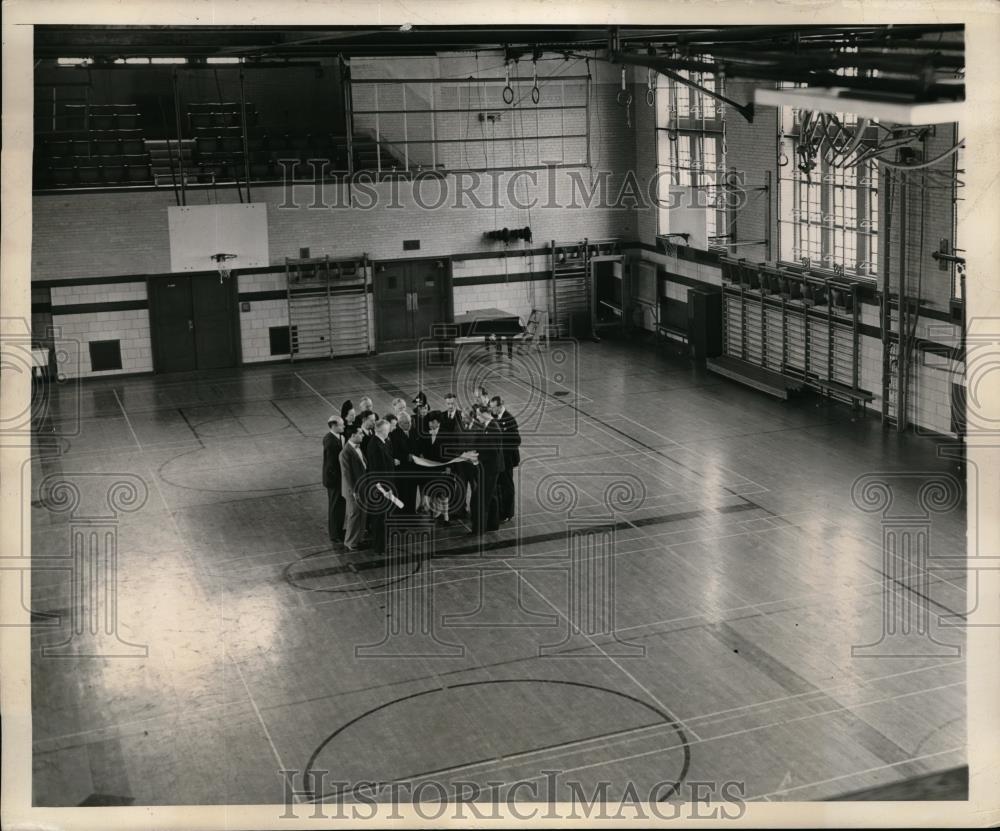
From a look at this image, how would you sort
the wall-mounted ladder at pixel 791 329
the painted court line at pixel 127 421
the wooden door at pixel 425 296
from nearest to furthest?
the painted court line at pixel 127 421, the wall-mounted ladder at pixel 791 329, the wooden door at pixel 425 296

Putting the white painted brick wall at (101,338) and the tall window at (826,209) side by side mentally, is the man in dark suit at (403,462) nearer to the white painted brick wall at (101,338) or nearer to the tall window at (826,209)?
the tall window at (826,209)

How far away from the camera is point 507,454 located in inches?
634

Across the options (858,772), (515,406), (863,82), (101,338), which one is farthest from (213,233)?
(863,82)

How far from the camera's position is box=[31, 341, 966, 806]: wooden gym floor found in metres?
10.5

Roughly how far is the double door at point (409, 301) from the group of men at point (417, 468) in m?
10.9

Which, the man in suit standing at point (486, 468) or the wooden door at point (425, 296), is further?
the wooden door at point (425, 296)

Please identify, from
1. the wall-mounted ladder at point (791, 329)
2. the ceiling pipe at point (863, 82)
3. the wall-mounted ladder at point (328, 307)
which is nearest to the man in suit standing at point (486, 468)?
the ceiling pipe at point (863, 82)

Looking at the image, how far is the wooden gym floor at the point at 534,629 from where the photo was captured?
10.5m

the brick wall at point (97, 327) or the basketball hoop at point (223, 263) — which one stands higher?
the basketball hoop at point (223, 263)

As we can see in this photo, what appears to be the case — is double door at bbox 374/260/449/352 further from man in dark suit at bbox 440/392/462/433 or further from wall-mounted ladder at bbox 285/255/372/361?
man in dark suit at bbox 440/392/462/433

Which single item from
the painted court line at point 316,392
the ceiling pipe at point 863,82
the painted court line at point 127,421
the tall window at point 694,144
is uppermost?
the tall window at point 694,144

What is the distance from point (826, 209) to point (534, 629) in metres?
12.0

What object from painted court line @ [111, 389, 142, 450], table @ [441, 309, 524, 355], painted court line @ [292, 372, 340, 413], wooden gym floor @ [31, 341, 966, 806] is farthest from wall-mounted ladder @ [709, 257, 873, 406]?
painted court line @ [111, 389, 142, 450]

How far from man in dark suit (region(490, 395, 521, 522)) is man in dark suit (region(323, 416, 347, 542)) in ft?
6.46
